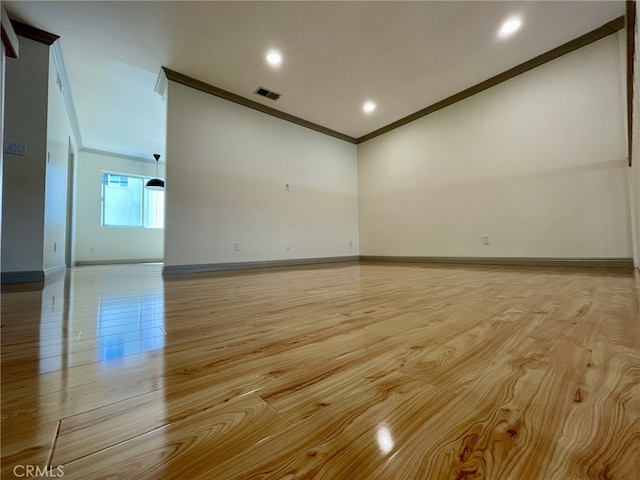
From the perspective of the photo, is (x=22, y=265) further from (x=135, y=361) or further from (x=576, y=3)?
(x=576, y=3)

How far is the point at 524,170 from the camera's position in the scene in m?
2.88

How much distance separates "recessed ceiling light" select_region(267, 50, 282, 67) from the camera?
2.65 metres

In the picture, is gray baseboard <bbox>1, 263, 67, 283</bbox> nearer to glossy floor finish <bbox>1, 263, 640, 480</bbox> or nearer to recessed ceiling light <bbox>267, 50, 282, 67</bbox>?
glossy floor finish <bbox>1, 263, 640, 480</bbox>

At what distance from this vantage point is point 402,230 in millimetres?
4027

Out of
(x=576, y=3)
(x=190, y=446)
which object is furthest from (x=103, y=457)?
(x=576, y=3)

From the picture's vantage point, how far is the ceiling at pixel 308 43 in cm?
217

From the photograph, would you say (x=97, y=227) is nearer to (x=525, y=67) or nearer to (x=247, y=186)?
(x=247, y=186)

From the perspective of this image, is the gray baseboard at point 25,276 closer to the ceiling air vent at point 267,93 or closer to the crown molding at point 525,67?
the ceiling air vent at point 267,93

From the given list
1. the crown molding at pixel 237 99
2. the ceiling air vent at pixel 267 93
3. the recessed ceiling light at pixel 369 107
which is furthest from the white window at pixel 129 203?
the recessed ceiling light at pixel 369 107

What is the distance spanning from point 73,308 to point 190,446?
4.38 ft
